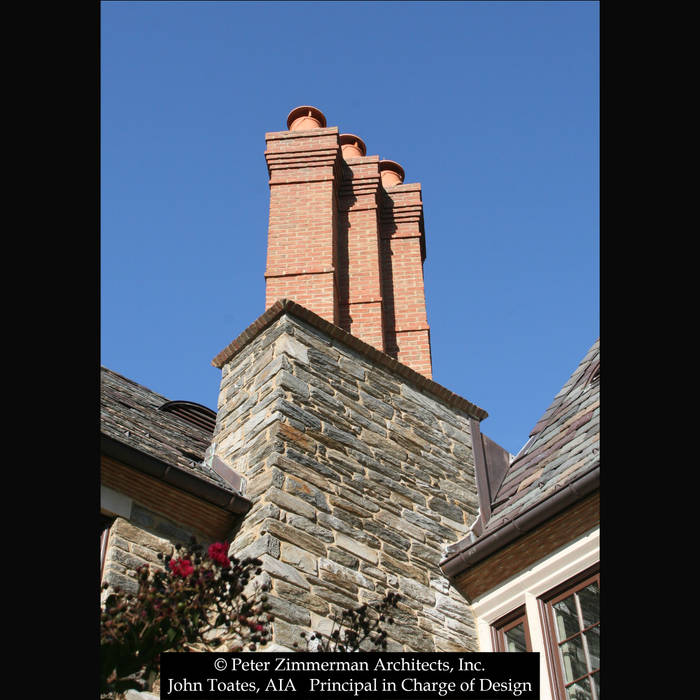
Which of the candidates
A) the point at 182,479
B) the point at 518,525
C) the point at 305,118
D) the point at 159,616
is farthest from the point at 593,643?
the point at 305,118

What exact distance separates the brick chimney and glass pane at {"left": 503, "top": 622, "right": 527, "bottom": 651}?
3944mm

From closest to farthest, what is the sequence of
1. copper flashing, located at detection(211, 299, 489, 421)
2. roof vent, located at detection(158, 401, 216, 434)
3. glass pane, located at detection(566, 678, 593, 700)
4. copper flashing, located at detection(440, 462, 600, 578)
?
glass pane, located at detection(566, 678, 593, 700) → copper flashing, located at detection(440, 462, 600, 578) → copper flashing, located at detection(211, 299, 489, 421) → roof vent, located at detection(158, 401, 216, 434)

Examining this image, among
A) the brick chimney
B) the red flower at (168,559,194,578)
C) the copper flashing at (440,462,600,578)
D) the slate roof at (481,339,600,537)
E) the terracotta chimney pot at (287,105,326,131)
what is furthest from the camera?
the terracotta chimney pot at (287,105,326,131)

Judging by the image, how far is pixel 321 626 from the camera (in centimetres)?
613

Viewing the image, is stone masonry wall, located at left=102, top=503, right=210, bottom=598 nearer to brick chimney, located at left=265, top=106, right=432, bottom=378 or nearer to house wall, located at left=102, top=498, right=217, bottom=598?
house wall, located at left=102, top=498, right=217, bottom=598

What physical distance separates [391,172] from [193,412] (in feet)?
19.2

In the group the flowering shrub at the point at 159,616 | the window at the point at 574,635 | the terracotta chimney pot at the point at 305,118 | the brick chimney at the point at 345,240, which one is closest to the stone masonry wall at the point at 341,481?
the window at the point at 574,635

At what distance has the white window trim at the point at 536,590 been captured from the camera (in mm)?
6711

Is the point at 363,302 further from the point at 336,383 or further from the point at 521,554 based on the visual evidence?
the point at 521,554

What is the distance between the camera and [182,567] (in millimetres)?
4520

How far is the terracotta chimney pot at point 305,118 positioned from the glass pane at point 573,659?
8156mm

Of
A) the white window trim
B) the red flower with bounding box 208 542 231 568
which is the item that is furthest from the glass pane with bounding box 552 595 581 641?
the red flower with bounding box 208 542 231 568

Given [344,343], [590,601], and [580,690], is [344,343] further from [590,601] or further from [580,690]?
[580,690]

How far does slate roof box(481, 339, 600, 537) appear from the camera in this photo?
7.44 metres
